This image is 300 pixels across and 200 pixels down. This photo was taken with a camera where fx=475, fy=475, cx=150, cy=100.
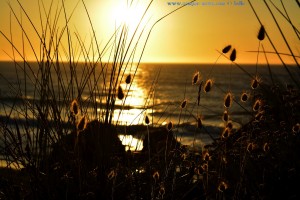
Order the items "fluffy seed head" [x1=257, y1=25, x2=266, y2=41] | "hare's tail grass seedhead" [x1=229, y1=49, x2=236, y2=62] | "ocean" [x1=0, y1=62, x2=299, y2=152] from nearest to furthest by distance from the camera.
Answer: "fluffy seed head" [x1=257, y1=25, x2=266, y2=41] < "hare's tail grass seedhead" [x1=229, y1=49, x2=236, y2=62] < "ocean" [x1=0, y1=62, x2=299, y2=152]

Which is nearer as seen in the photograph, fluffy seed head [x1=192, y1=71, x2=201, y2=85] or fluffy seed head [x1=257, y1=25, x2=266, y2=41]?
fluffy seed head [x1=257, y1=25, x2=266, y2=41]

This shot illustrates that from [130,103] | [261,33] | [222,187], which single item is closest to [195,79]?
[261,33]

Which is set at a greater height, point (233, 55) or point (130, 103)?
point (233, 55)

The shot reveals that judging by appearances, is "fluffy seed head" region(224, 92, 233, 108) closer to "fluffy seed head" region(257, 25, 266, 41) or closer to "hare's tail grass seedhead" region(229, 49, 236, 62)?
"hare's tail grass seedhead" region(229, 49, 236, 62)

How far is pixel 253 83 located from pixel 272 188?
54 centimetres

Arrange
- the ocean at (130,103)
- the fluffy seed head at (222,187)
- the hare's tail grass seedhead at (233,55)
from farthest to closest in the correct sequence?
1. the ocean at (130,103)
2. the hare's tail grass seedhead at (233,55)
3. the fluffy seed head at (222,187)

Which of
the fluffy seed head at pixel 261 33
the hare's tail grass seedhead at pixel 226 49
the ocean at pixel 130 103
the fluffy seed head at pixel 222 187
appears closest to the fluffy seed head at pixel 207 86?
the ocean at pixel 130 103

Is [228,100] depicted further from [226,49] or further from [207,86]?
[226,49]

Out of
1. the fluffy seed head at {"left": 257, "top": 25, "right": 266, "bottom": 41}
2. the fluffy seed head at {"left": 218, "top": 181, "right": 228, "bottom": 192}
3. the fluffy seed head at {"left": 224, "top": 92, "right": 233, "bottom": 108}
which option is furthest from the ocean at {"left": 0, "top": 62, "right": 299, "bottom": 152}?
the fluffy seed head at {"left": 218, "top": 181, "right": 228, "bottom": 192}

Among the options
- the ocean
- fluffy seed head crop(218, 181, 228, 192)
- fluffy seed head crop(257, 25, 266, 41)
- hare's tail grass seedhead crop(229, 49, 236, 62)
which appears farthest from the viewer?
the ocean

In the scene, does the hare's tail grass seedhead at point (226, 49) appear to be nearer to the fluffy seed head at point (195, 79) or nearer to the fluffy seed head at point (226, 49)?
the fluffy seed head at point (226, 49)

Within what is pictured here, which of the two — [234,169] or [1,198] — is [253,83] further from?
[1,198]

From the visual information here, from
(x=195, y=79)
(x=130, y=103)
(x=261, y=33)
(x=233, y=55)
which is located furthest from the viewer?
(x=130, y=103)

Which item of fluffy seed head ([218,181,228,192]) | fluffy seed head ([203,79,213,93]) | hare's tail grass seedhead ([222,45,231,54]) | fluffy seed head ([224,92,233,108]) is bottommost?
fluffy seed head ([218,181,228,192])
